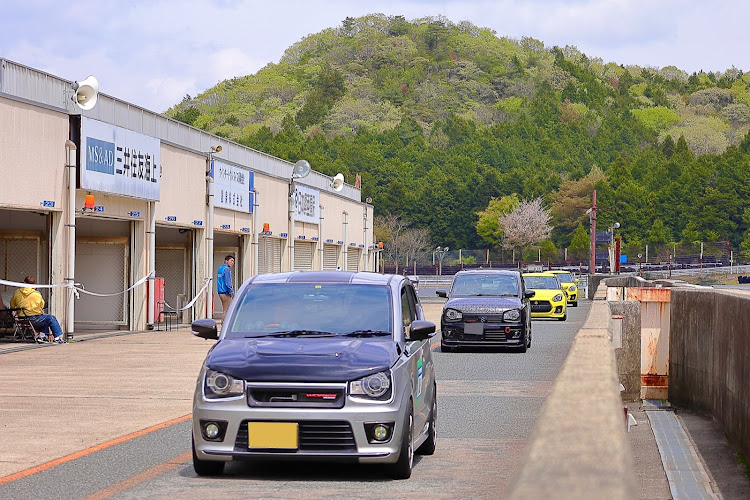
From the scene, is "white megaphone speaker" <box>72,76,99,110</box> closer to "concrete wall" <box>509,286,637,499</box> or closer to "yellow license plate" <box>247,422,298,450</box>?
"yellow license plate" <box>247,422,298,450</box>

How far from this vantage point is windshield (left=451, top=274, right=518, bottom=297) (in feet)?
75.9

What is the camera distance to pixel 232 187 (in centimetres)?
3572

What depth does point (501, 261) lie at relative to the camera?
363 feet

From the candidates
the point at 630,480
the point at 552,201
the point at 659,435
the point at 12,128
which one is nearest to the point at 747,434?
the point at 659,435

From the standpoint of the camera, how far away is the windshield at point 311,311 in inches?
365

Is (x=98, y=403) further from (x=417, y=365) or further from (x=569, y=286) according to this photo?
(x=569, y=286)

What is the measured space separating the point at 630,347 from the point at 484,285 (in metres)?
8.69

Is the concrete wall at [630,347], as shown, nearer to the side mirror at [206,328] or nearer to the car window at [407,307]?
the car window at [407,307]

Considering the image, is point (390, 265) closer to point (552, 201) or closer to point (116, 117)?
point (552, 201)

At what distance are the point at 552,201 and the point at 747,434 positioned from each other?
4839 inches

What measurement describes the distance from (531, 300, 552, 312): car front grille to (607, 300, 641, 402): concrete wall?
68.7 ft

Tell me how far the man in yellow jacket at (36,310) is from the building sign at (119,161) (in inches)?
115

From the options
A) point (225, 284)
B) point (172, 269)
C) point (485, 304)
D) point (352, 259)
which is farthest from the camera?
point (352, 259)

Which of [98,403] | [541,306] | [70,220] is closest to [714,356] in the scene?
[98,403]
